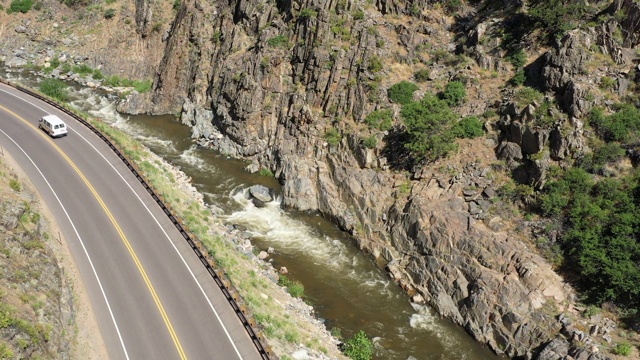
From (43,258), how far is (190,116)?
1452 inches

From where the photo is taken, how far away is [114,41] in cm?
7731

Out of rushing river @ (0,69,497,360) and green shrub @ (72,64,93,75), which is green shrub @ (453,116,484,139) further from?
green shrub @ (72,64,93,75)

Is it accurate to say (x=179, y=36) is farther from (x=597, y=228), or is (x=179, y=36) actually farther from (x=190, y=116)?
(x=597, y=228)

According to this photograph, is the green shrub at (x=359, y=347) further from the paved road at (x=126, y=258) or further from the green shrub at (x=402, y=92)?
the green shrub at (x=402, y=92)

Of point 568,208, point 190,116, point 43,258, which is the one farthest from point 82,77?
point 568,208

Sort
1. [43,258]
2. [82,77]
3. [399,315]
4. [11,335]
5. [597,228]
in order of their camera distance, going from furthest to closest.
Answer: [82,77]
[399,315]
[597,228]
[43,258]
[11,335]

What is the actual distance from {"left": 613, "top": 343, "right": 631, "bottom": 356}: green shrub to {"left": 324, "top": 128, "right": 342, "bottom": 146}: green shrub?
3221 centimetres

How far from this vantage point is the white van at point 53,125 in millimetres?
48000

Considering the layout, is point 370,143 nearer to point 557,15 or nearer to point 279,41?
point 279,41

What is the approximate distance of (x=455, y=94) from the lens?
4956cm

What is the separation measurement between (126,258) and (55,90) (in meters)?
44.2

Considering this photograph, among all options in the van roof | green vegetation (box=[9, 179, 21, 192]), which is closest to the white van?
the van roof

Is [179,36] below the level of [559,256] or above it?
above

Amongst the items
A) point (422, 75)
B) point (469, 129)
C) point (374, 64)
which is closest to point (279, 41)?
point (374, 64)
